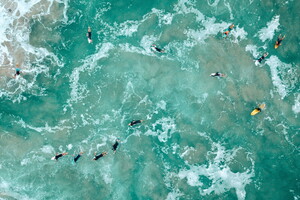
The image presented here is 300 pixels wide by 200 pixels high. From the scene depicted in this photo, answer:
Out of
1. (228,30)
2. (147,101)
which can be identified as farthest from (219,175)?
(228,30)

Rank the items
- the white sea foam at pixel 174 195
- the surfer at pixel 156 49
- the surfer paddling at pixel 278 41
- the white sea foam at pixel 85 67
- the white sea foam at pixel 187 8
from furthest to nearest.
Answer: the white sea foam at pixel 85 67
the white sea foam at pixel 187 8
the white sea foam at pixel 174 195
the surfer at pixel 156 49
the surfer paddling at pixel 278 41

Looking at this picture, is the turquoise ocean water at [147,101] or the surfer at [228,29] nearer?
the surfer at [228,29]

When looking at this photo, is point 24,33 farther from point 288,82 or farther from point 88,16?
point 288,82

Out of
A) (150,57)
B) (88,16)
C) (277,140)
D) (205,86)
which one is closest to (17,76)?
(88,16)

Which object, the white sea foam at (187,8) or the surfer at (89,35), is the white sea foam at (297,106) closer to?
the white sea foam at (187,8)

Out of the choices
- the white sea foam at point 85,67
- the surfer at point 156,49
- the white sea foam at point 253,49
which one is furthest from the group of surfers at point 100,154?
the white sea foam at point 253,49

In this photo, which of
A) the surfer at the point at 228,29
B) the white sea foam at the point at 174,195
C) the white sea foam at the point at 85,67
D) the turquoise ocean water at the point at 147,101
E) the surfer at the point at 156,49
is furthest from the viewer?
the white sea foam at the point at 85,67

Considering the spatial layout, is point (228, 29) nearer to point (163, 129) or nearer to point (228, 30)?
point (228, 30)

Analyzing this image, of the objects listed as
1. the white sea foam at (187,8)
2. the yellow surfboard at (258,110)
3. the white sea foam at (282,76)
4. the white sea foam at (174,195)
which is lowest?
the white sea foam at (174,195)

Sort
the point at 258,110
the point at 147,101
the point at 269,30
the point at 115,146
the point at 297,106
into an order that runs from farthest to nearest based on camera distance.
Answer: the point at 147,101
the point at 115,146
the point at 269,30
the point at 297,106
the point at 258,110
